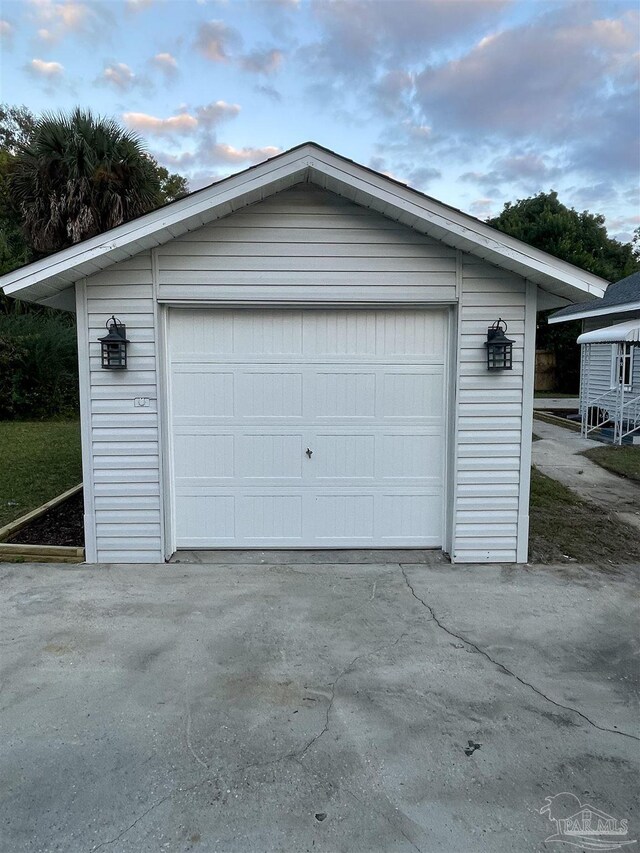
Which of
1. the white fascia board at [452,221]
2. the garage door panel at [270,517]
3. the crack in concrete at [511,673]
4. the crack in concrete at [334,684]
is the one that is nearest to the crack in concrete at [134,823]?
the crack in concrete at [334,684]

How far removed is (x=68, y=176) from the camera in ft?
41.7

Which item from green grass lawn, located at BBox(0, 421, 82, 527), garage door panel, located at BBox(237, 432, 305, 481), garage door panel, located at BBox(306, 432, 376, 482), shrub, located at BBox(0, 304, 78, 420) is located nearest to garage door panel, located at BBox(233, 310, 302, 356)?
garage door panel, located at BBox(237, 432, 305, 481)

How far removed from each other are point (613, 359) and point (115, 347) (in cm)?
→ 1373

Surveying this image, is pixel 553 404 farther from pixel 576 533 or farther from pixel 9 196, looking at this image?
pixel 9 196

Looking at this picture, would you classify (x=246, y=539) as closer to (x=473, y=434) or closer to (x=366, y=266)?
(x=473, y=434)

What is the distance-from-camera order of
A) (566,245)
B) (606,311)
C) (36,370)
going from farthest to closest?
(566,245), (36,370), (606,311)

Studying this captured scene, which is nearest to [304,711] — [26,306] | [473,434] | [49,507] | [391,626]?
[391,626]

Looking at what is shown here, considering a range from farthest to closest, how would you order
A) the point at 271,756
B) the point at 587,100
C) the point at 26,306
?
1. the point at 26,306
2. the point at 587,100
3. the point at 271,756

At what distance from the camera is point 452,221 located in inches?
180

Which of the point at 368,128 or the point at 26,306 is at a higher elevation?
the point at 368,128

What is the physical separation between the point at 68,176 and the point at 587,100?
41.9 feet

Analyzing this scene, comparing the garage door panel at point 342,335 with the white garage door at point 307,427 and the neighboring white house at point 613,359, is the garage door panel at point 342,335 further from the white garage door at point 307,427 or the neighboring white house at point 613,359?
the neighboring white house at point 613,359

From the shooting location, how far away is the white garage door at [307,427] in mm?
5234

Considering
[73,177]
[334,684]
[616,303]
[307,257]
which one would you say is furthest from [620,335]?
[73,177]
